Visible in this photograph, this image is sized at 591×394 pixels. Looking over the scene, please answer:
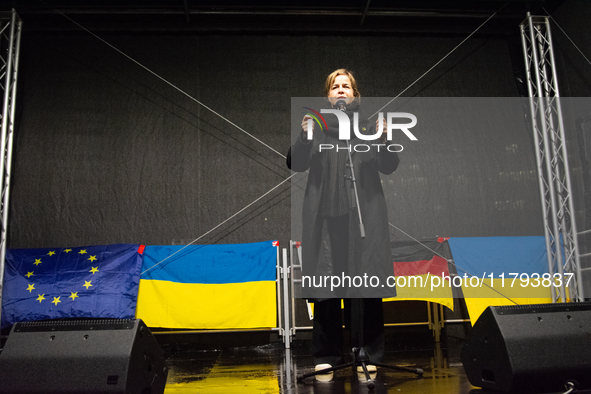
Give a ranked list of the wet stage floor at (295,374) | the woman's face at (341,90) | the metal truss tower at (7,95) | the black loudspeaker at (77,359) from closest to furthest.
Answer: the black loudspeaker at (77,359) < the wet stage floor at (295,374) < the woman's face at (341,90) < the metal truss tower at (7,95)

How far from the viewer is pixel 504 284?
354cm

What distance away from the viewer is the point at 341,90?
82.7 inches

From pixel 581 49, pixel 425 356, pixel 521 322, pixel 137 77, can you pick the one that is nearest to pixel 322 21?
pixel 137 77

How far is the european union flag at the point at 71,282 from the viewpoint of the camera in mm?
3490

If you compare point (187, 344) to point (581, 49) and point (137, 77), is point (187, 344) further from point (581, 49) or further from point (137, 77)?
point (581, 49)

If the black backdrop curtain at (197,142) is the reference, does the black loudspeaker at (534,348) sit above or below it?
below

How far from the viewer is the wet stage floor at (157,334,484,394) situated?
5.68ft

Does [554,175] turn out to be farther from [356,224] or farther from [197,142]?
[197,142]

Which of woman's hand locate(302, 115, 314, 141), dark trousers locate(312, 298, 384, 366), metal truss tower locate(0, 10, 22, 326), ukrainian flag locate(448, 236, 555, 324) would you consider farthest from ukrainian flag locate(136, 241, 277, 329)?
woman's hand locate(302, 115, 314, 141)

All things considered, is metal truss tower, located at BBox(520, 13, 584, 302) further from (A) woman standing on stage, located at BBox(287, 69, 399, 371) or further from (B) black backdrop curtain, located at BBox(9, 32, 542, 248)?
(A) woman standing on stage, located at BBox(287, 69, 399, 371)

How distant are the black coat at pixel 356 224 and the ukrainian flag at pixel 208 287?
67.8 inches

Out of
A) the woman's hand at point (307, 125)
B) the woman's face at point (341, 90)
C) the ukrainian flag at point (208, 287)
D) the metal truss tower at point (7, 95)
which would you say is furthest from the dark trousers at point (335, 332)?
the metal truss tower at point (7, 95)

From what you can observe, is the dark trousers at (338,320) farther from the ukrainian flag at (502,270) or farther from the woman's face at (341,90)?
the ukrainian flag at (502,270)

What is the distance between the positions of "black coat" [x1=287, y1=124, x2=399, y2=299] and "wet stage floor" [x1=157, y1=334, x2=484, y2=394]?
1.14ft
